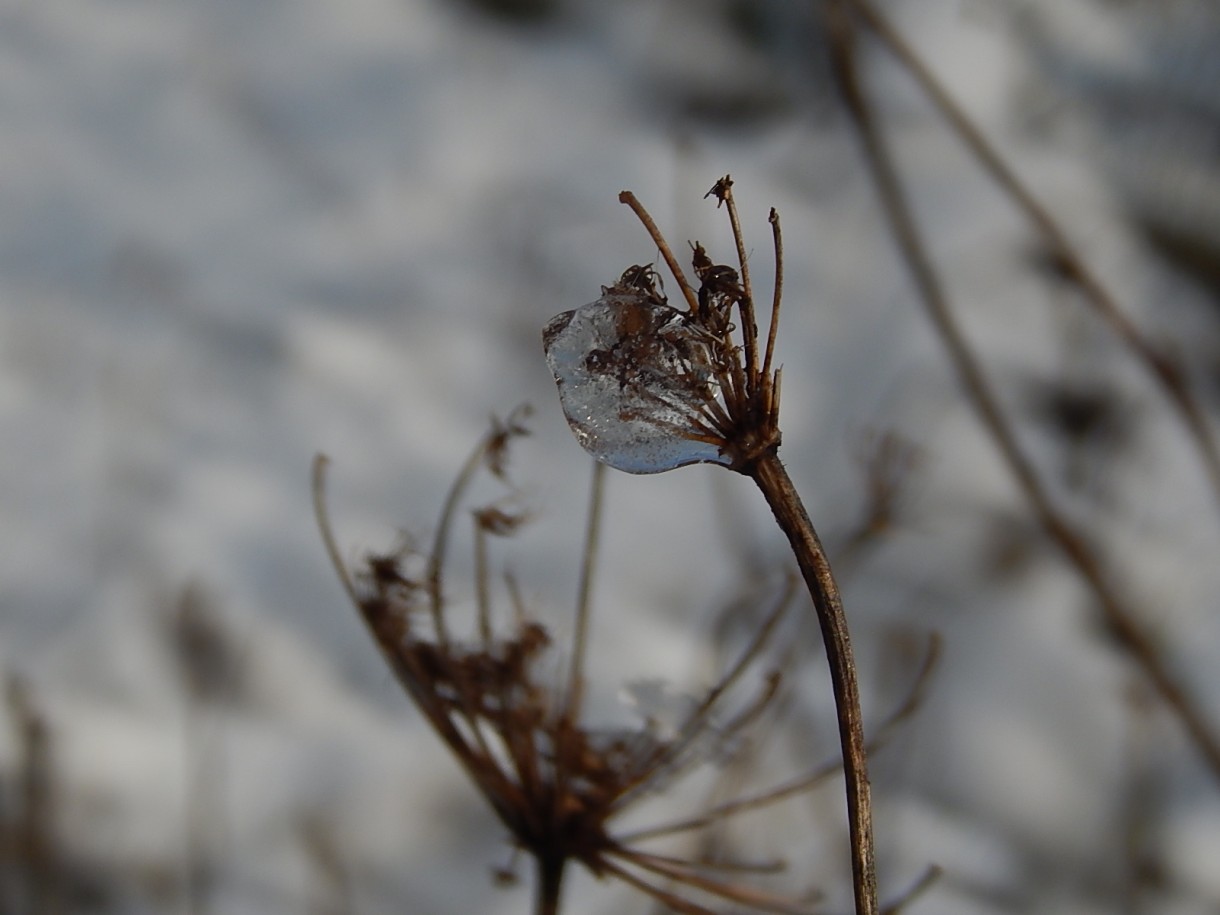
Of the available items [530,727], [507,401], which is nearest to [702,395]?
[530,727]

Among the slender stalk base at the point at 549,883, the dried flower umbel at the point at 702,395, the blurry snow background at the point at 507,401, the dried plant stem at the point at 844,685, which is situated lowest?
the slender stalk base at the point at 549,883

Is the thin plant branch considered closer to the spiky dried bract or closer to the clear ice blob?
the clear ice blob

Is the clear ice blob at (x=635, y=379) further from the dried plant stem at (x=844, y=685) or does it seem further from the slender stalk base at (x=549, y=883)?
the slender stalk base at (x=549, y=883)

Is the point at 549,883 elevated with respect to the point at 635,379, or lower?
lower

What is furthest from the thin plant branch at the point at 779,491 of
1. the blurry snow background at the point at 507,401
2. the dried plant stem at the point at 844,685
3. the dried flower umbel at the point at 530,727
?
the blurry snow background at the point at 507,401

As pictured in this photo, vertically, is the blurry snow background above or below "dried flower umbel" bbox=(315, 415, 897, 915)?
above

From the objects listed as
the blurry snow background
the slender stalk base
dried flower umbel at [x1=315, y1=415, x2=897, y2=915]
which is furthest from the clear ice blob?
the blurry snow background

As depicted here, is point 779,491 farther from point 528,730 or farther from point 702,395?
point 528,730

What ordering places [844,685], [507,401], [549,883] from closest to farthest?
[844,685]
[549,883]
[507,401]
